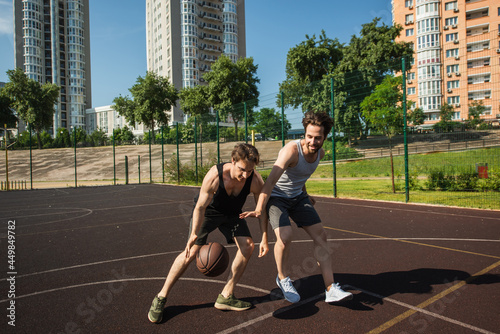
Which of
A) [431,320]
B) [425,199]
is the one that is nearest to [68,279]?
[431,320]

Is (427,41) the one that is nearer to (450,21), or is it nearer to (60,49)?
(450,21)

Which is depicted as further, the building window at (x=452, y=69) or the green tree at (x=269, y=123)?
the building window at (x=452, y=69)

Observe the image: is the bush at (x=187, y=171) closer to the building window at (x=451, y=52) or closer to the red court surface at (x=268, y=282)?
the red court surface at (x=268, y=282)

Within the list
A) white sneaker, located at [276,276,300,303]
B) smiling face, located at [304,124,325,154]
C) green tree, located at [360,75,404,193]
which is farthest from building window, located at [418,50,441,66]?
white sneaker, located at [276,276,300,303]

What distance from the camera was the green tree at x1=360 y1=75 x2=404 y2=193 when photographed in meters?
11.4

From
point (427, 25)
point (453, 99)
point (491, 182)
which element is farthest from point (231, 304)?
point (427, 25)

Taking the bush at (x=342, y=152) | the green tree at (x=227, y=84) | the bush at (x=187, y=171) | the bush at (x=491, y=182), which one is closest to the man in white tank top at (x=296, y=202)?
the bush at (x=342, y=152)

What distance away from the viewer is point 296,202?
3.78 m

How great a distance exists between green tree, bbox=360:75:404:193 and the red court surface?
466 centimetres

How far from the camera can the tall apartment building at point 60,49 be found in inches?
3346

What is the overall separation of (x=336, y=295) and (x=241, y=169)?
57.0 inches

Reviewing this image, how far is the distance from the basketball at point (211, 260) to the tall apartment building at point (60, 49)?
326 feet

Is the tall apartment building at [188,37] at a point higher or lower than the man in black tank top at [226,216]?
higher

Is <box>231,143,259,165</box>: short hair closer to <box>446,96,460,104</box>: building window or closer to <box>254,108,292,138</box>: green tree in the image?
<box>254,108,292,138</box>: green tree
